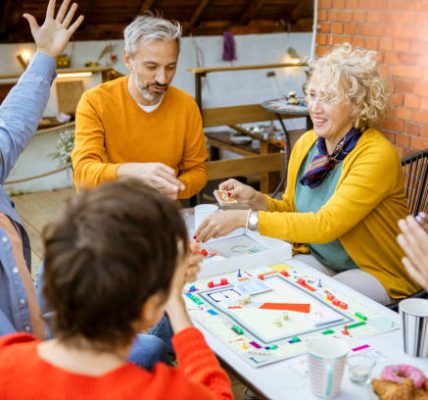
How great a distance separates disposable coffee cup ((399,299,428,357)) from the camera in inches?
58.4

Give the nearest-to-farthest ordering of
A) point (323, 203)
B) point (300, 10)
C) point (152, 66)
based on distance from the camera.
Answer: point (323, 203)
point (152, 66)
point (300, 10)

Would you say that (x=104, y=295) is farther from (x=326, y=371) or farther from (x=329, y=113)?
(x=329, y=113)

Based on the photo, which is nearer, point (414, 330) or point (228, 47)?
point (414, 330)

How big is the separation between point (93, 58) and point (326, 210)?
600 centimetres

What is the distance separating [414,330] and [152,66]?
61.2 inches

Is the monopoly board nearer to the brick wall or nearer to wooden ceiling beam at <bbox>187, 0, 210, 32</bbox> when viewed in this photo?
the brick wall

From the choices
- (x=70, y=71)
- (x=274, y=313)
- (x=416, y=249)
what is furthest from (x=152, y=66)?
(x=70, y=71)

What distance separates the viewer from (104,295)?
3.07 ft

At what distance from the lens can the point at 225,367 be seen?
149 cm

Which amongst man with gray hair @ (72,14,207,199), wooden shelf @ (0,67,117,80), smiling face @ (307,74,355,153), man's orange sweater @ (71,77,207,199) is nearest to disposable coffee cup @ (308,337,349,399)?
smiling face @ (307,74,355,153)

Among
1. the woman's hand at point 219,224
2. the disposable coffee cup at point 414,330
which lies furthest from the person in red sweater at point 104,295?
the woman's hand at point 219,224

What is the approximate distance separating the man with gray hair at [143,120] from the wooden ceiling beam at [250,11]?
5.85 meters

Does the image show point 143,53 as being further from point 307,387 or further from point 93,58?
point 93,58

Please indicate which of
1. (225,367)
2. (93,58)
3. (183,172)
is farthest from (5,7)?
(225,367)
